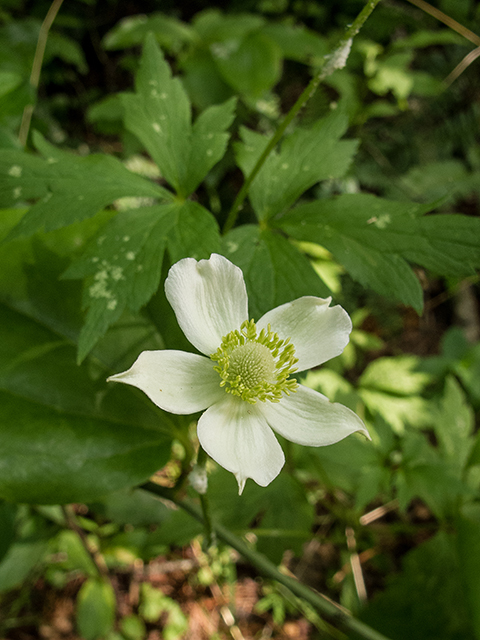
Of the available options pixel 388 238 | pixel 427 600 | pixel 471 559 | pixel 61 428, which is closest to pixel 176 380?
pixel 61 428

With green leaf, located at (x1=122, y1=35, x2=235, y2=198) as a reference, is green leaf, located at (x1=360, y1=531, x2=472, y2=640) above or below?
below

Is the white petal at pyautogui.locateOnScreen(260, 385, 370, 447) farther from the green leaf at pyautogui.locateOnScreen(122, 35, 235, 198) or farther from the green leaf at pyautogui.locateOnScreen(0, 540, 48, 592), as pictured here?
the green leaf at pyautogui.locateOnScreen(0, 540, 48, 592)

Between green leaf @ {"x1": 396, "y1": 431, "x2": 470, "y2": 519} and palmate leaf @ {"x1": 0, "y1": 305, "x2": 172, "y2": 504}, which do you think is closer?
palmate leaf @ {"x1": 0, "y1": 305, "x2": 172, "y2": 504}

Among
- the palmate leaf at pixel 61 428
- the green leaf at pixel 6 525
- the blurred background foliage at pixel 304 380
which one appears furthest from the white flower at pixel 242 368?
the green leaf at pixel 6 525

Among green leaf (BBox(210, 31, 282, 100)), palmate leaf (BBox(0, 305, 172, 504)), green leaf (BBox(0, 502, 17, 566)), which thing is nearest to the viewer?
palmate leaf (BBox(0, 305, 172, 504))

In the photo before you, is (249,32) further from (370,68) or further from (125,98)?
(125,98)

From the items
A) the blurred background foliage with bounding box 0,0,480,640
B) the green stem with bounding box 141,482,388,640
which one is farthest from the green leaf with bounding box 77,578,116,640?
the green stem with bounding box 141,482,388,640
